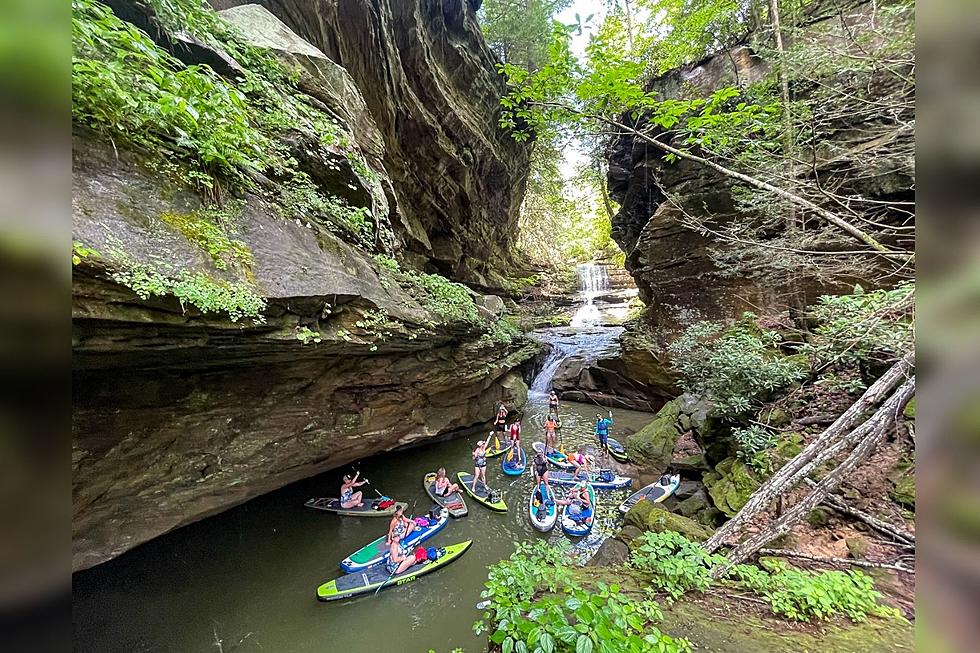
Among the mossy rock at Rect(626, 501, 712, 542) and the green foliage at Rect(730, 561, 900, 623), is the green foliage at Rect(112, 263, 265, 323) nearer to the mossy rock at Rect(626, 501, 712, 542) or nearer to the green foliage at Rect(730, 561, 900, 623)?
the mossy rock at Rect(626, 501, 712, 542)

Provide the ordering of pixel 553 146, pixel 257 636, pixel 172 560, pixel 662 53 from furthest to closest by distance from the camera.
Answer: pixel 553 146 < pixel 662 53 < pixel 172 560 < pixel 257 636

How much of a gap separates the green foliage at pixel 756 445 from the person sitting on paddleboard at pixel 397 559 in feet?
17.3

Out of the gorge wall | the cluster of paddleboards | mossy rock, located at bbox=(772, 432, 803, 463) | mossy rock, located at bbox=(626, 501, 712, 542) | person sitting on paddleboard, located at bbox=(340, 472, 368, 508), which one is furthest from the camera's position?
person sitting on paddleboard, located at bbox=(340, 472, 368, 508)

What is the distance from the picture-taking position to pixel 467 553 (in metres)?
5.91

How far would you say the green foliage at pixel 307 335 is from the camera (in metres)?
4.34

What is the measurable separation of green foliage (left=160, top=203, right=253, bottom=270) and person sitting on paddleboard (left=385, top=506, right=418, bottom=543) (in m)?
4.41

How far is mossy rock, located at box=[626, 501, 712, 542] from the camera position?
15.4 feet

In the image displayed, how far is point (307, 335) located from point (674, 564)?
4.58 metres

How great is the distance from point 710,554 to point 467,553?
3.74 m

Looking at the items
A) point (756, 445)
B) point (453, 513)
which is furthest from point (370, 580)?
point (756, 445)

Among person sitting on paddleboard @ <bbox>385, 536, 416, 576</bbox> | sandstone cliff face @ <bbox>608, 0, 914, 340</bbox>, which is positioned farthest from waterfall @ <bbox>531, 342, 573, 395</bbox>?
person sitting on paddleboard @ <bbox>385, 536, 416, 576</bbox>

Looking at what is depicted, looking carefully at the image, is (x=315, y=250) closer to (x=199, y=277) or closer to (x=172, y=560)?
(x=199, y=277)

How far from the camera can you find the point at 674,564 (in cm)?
339
